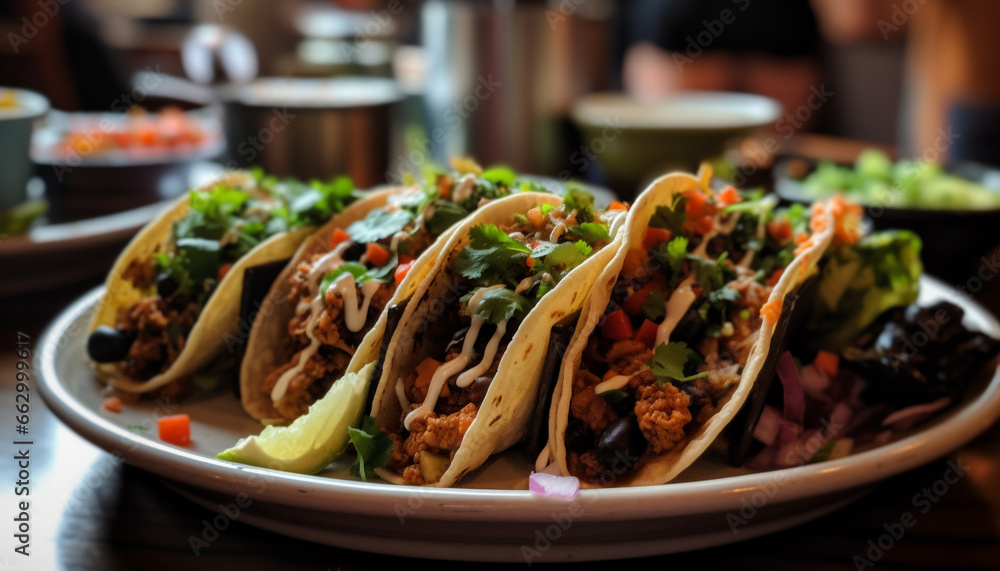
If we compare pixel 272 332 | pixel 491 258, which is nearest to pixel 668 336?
pixel 491 258

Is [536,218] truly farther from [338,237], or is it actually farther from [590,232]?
[338,237]

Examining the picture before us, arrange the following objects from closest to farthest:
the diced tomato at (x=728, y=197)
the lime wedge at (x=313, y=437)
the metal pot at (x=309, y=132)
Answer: the lime wedge at (x=313, y=437) < the diced tomato at (x=728, y=197) < the metal pot at (x=309, y=132)

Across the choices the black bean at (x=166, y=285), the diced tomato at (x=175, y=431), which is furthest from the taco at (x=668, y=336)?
Result: the black bean at (x=166, y=285)

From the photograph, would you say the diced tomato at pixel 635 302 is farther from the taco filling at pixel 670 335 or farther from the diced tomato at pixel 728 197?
the diced tomato at pixel 728 197

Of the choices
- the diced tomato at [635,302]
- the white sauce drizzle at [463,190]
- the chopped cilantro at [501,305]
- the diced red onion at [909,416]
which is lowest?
the diced red onion at [909,416]

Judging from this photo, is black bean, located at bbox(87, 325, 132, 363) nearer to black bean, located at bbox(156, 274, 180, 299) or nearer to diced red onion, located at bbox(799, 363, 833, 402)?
black bean, located at bbox(156, 274, 180, 299)

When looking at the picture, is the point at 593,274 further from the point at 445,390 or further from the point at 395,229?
the point at 395,229

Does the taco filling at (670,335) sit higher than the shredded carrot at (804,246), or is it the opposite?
the shredded carrot at (804,246)
